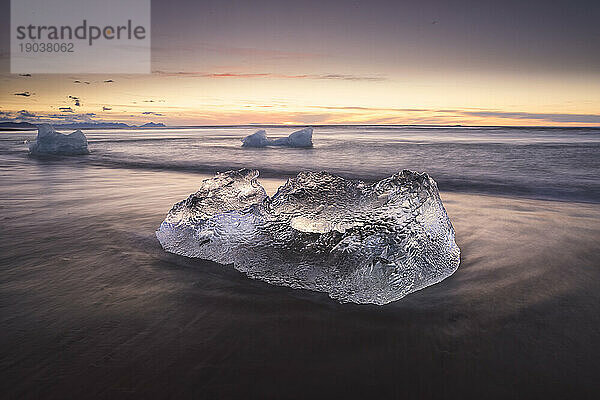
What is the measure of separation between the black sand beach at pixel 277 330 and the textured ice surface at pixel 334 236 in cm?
13

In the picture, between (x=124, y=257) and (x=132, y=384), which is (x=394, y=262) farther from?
(x=124, y=257)

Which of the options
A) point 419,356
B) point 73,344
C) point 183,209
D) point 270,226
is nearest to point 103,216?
point 183,209

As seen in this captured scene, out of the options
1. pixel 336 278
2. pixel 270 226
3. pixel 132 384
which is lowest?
pixel 132 384

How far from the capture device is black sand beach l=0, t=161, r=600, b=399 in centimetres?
173

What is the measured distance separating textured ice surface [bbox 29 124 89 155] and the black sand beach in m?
15.4

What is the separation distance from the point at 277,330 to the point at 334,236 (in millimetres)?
982

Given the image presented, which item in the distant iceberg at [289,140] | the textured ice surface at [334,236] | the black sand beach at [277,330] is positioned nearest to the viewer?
the black sand beach at [277,330]

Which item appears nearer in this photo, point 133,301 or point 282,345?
point 282,345

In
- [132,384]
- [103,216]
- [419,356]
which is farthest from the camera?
[103,216]

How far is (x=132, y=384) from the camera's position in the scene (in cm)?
172

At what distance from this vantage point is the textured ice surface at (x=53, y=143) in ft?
54.9

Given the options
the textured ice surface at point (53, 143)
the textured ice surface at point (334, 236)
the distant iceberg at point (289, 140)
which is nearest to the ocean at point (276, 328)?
the textured ice surface at point (334, 236)

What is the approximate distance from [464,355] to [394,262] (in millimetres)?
838

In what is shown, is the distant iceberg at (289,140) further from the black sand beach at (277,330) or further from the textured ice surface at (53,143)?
the black sand beach at (277,330)
